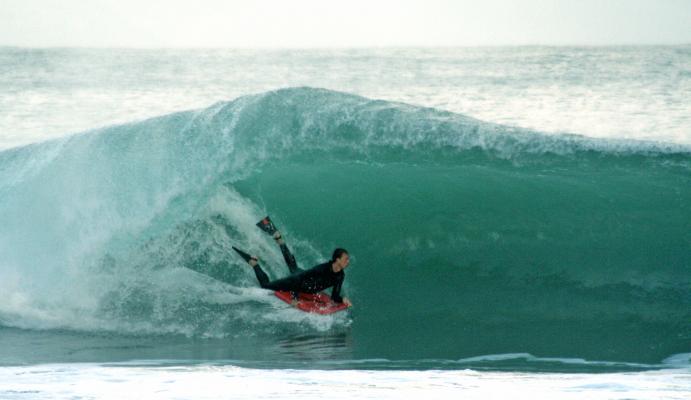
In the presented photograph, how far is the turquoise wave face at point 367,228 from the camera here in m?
8.04

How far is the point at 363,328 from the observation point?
26.1 ft

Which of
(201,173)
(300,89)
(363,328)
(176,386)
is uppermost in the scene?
(300,89)

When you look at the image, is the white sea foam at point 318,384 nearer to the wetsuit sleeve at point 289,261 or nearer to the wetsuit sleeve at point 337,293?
the wetsuit sleeve at point 337,293

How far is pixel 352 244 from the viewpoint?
9.76 meters

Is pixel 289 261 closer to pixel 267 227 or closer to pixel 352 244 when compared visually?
pixel 267 227

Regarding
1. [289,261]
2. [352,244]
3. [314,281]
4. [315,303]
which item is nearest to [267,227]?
[289,261]

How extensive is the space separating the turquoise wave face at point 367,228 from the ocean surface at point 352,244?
3 cm

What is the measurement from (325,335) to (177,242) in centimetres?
231

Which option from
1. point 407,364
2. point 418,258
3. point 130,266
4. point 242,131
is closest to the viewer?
point 407,364

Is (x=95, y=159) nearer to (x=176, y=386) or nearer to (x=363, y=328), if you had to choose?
(x=363, y=328)

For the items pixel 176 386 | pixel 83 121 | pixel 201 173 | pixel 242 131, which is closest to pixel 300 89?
pixel 242 131

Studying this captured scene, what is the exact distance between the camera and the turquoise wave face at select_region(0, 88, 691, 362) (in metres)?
8.04

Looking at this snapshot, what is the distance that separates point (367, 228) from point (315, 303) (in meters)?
2.33

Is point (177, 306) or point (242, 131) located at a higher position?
point (242, 131)
